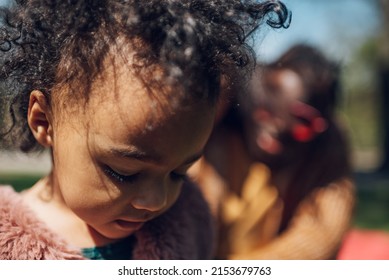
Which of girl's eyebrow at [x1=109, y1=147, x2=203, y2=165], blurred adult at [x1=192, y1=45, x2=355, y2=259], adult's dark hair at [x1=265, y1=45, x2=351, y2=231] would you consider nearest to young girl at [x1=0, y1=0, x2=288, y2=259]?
girl's eyebrow at [x1=109, y1=147, x2=203, y2=165]

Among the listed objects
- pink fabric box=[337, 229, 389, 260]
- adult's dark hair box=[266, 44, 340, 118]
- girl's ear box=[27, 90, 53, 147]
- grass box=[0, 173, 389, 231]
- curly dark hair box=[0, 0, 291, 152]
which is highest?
curly dark hair box=[0, 0, 291, 152]

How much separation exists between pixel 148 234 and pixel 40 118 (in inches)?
7.8

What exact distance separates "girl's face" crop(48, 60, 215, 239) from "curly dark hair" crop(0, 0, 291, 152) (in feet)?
0.06

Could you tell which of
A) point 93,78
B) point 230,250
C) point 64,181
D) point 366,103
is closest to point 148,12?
point 93,78

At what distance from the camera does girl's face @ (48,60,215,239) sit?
0.59m

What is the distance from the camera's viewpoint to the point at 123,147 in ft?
1.97

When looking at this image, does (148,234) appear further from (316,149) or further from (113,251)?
(316,149)

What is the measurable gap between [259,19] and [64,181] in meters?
0.26

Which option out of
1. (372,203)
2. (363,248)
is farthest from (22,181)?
(372,203)

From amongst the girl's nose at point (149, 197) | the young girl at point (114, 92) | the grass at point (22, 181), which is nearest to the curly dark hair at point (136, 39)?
the young girl at point (114, 92)

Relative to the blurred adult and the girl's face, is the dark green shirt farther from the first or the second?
the blurred adult

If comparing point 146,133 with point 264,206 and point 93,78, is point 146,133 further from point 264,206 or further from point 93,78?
point 264,206

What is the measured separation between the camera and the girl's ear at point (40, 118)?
640 mm

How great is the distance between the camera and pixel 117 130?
0.60 metres
